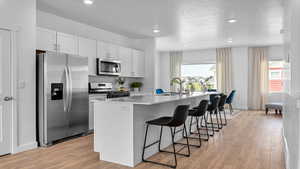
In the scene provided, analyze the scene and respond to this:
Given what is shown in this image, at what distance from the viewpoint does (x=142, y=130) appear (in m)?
3.23

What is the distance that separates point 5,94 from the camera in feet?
11.6

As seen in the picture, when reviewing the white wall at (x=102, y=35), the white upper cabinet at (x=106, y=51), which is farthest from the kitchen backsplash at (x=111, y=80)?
the white upper cabinet at (x=106, y=51)

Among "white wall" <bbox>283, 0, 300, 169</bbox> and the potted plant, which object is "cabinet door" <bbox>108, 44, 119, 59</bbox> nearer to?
the potted plant

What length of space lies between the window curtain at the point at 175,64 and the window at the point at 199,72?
0.22 meters

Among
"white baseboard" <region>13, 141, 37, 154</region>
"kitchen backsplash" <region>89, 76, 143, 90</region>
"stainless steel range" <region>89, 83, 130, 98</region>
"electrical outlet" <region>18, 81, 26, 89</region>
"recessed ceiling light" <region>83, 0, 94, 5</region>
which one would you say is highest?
"recessed ceiling light" <region>83, 0, 94, 5</region>

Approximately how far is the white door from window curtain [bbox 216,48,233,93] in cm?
795

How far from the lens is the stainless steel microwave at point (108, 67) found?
5.67 metres

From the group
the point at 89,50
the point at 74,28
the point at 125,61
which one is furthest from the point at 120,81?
the point at 74,28

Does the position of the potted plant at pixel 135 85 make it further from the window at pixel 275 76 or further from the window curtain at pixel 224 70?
the window at pixel 275 76

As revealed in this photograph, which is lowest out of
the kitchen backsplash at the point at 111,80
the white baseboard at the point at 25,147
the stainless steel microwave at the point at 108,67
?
the white baseboard at the point at 25,147

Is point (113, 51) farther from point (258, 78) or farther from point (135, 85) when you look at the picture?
point (258, 78)

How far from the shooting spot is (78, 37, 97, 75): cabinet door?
17.1 feet

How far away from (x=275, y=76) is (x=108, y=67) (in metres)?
6.82

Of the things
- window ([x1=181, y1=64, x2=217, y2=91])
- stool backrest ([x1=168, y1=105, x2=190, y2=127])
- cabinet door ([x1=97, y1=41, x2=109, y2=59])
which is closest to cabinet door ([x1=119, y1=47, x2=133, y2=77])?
cabinet door ([x1=97, y1=41, x2=109, y2=59])
